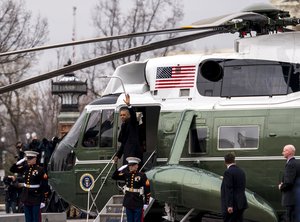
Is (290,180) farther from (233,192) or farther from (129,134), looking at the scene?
(129,134)

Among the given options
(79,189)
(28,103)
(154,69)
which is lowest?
(28,103)

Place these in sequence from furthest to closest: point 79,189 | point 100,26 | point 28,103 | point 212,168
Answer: point 28,103, point 100,26, point 79,189, point 212,168

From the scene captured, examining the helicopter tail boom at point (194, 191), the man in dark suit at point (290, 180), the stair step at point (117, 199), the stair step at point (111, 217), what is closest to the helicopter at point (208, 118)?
the helicopter tail boom at point (194, 191)

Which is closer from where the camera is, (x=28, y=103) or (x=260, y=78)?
(x=260, y=78)

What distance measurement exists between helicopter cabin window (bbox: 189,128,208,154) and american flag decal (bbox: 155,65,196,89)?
0.96 metres

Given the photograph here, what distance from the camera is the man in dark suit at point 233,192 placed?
16219 millimetres

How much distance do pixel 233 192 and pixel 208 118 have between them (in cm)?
222

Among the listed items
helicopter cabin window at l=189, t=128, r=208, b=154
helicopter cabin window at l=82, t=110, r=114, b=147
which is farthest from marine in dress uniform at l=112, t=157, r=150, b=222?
helicopter cabin window at l=82, t=110, r=114, b=147

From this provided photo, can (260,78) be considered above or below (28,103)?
above

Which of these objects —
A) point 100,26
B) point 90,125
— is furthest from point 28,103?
point 90,125

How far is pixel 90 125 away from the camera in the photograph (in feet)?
64.4

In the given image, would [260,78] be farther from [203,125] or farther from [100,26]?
[100,26]

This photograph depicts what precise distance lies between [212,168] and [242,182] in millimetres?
1577

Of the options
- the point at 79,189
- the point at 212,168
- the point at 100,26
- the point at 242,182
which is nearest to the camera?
the point at 242,182
